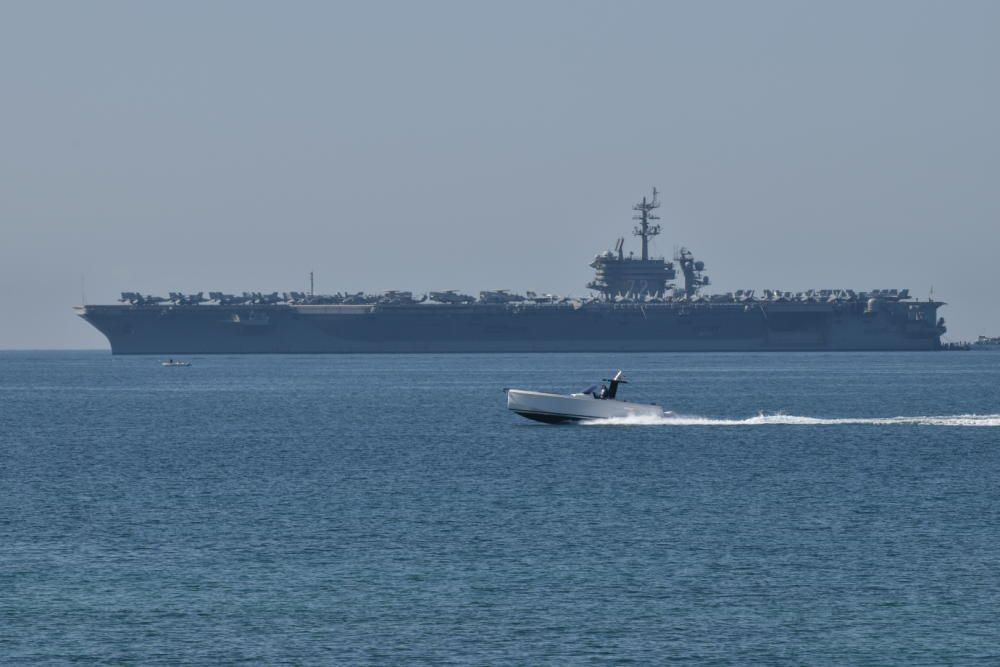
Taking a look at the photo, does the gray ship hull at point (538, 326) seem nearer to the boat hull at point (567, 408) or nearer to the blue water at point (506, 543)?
the blue water at point (506, 543)

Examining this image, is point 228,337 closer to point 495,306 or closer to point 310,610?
point 495,306

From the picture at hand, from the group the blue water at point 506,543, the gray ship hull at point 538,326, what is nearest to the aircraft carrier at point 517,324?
the gray ship hull at point 538,326

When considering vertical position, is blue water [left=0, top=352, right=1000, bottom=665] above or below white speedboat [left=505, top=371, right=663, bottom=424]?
below

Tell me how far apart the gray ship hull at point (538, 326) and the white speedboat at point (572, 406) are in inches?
3697

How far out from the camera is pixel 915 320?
477 feet

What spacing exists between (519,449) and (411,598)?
70.1ft

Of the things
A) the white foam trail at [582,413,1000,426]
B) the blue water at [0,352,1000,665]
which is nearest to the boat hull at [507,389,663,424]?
the white foam trail at [582,413,1000,426]

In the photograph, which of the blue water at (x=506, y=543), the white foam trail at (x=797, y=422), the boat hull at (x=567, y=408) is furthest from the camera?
the white foam trail at (x=797, y=422)

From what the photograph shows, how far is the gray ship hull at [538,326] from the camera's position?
142 m

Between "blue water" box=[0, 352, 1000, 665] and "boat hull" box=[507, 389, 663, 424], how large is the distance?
64 cm

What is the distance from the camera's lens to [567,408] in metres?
46.8

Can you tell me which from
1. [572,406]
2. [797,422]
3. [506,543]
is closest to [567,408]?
[572,406]

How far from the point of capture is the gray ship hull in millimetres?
141875

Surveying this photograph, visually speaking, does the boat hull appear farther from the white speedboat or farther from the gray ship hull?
the gray ship hull
